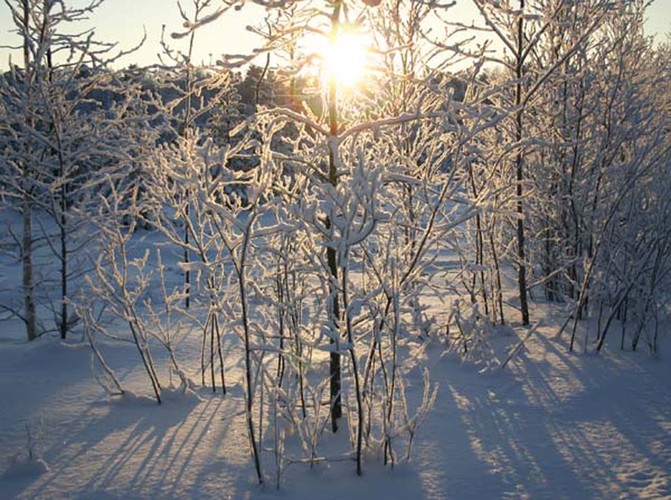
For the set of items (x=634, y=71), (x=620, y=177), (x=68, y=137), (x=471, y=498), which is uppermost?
(x=634, y=71)

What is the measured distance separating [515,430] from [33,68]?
739 centimetres

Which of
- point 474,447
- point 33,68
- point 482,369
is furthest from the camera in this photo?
point 33,68

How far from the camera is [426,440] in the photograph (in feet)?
14.7

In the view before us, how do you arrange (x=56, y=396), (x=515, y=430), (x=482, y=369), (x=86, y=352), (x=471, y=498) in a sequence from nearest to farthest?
(x=471, y=498) → (x=515, y=430) → (x=56, y=396) → (x=482, y=369) → (x=86, y=352)

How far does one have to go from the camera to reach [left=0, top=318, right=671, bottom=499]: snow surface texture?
3754 mm

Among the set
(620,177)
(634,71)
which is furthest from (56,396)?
(634,71)

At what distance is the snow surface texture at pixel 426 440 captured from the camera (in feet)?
12.3

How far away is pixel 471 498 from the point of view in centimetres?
359

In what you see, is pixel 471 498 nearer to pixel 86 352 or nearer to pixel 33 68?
pixel 86 352

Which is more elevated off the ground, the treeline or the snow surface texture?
the treeline

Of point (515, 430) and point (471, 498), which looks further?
point (515, 430)

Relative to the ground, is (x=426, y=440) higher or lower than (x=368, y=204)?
lower

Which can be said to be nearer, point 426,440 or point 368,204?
point 368,204

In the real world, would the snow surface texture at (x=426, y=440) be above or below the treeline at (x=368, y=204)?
below
